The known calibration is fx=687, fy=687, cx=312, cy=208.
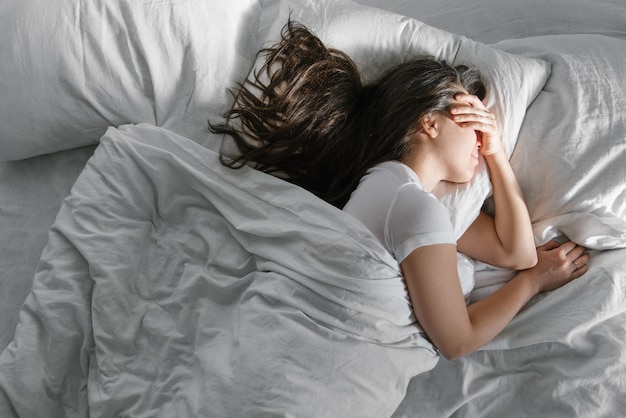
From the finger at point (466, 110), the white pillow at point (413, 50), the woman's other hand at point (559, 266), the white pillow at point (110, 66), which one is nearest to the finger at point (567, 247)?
the woman's other hand at point (559, 266)

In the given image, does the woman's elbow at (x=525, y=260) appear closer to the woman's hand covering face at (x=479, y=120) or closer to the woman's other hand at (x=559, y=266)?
the woman's other hand at (x=559, y=266)

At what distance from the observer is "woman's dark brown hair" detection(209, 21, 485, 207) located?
4.25ft

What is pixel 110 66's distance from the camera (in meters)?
1.43

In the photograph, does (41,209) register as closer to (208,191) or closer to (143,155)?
(143,155)

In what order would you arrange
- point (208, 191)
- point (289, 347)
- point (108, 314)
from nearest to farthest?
point (289, 347) < point (108, 314) < point (208, 191)

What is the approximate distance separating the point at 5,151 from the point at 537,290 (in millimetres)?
1147

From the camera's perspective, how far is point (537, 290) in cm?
126

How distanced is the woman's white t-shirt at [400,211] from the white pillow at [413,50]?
133 millimetres

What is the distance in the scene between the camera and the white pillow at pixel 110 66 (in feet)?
4.65

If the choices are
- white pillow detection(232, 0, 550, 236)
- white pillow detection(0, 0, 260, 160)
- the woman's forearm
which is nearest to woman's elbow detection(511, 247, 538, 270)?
the woman's forearm

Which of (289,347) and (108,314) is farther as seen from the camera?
(108,314)

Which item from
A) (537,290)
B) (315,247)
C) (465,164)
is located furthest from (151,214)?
(537,290)

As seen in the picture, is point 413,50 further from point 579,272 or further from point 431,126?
point 579,272

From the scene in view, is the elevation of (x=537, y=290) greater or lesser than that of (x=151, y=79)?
lesser
